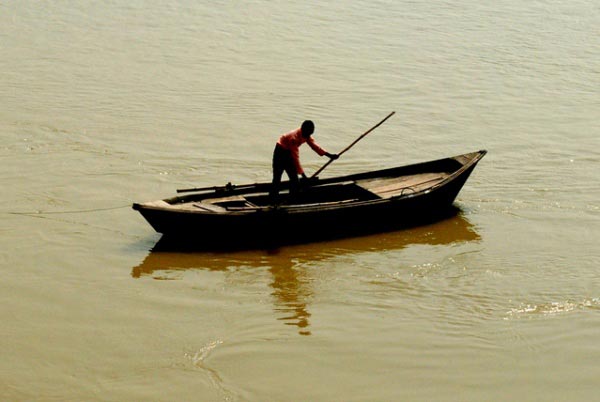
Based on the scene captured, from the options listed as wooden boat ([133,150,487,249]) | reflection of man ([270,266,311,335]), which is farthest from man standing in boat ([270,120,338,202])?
reflection of man ([270,266,311,335])

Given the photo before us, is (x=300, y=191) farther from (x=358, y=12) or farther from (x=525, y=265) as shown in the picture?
(x=358, y=12)

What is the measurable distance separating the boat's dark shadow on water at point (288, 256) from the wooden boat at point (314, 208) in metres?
0.11

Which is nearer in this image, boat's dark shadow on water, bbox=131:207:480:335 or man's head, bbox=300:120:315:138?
boat's dark shadow on water, bbox=131:207:480:335

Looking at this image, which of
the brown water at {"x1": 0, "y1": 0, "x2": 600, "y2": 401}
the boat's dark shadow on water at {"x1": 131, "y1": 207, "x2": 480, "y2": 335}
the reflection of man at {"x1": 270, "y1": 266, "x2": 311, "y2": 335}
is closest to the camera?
the brown water at {"x1": 0, "y1": 0, "x2": 600, "y2": 401}

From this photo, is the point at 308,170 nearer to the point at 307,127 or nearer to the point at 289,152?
the point at 289,152

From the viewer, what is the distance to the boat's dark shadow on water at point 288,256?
9914 millimetres

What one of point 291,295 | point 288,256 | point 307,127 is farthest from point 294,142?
point 291,295

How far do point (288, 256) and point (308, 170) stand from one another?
314cm

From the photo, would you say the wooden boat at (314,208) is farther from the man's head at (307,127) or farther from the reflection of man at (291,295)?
the man's head at (307,127)

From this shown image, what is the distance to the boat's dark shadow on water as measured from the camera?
9.91m

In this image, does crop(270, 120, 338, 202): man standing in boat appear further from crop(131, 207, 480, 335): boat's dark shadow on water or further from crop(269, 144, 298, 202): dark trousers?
crop(131, 207, 480, 335): boat's dark shadow on water

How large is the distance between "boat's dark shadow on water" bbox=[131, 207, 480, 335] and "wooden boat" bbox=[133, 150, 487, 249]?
11 cm

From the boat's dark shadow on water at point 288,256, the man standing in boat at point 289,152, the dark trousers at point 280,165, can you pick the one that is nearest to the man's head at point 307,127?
the man standing in boat at point 289,152

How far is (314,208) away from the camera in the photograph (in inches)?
426
